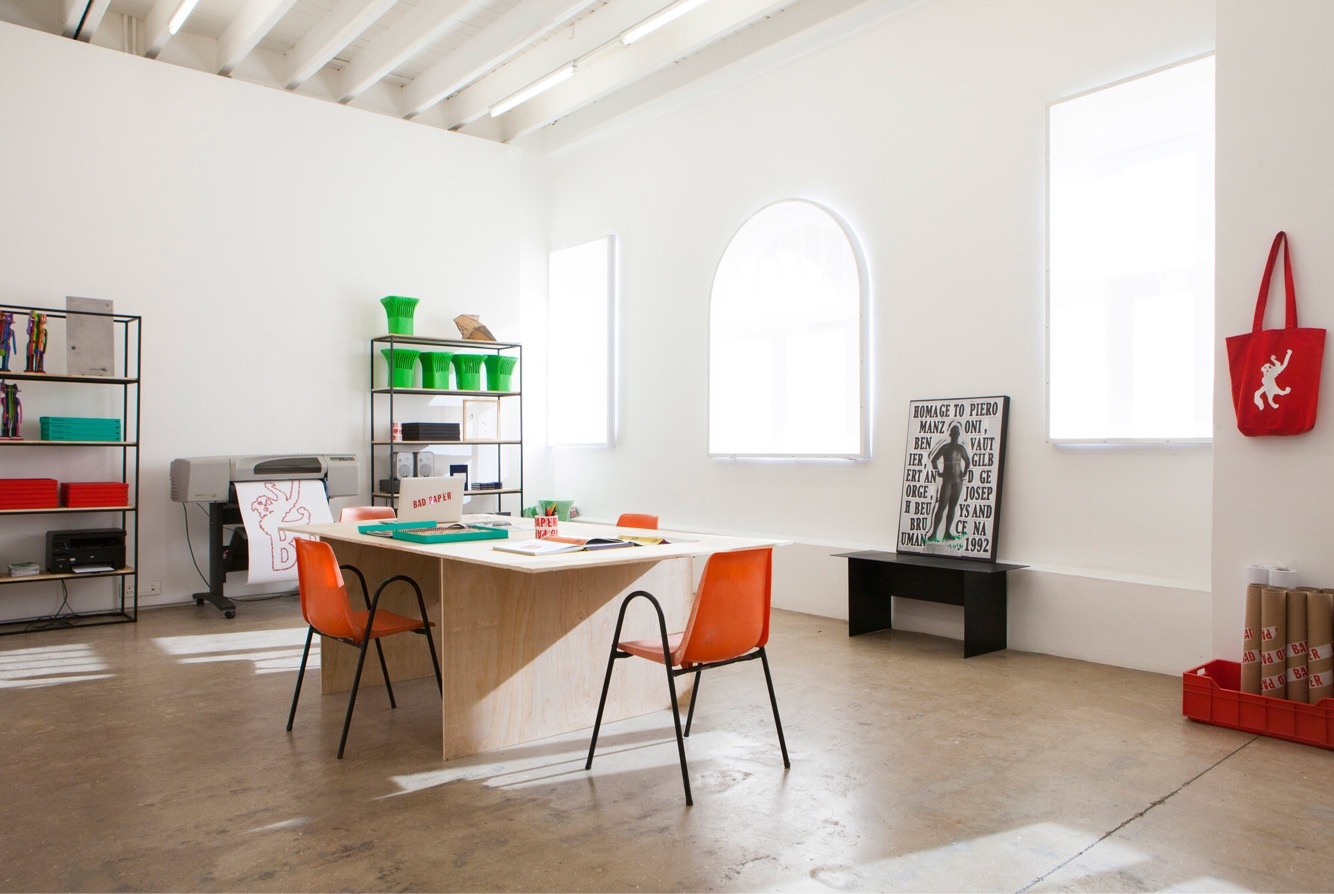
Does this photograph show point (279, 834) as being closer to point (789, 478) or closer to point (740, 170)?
point (789, 478)

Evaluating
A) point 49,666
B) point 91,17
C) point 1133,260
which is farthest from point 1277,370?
point 91,17

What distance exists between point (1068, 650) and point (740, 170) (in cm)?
410

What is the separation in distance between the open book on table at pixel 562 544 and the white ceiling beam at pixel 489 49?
3.73 m

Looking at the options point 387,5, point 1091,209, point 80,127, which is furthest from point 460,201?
point 1091,209

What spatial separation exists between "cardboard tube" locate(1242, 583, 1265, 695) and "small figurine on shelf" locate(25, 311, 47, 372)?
22.1 ft

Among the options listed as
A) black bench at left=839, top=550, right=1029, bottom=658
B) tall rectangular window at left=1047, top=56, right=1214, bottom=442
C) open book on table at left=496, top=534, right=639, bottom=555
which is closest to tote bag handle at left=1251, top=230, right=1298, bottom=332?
tall rectangular window at left=1047, top=56, right=1214, bottom=442

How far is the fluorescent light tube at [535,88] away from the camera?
22.3ft

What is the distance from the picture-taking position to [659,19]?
595 centimetres

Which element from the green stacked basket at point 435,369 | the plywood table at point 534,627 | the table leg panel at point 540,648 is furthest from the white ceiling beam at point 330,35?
the table leg panel at point 540,648

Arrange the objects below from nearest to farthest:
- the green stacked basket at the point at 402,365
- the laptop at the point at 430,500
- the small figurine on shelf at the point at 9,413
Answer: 1. the laptop at the point at 430,500
2. the small figurine on shelf at the point at 9,413
3. the green stacked basket at the point at 402,365

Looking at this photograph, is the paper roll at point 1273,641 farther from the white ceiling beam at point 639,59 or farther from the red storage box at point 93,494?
the red storage box at point 93,494

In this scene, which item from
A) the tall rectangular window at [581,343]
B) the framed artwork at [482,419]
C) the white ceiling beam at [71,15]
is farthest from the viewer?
the tall rectangular window at [581,343]

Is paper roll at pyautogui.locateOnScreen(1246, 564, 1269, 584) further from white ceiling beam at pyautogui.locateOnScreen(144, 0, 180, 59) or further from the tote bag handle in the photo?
white ceiling beam at pyautogui.locateOnScreen(144, 0, 180, 59)

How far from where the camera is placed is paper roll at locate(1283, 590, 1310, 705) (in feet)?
11.7
